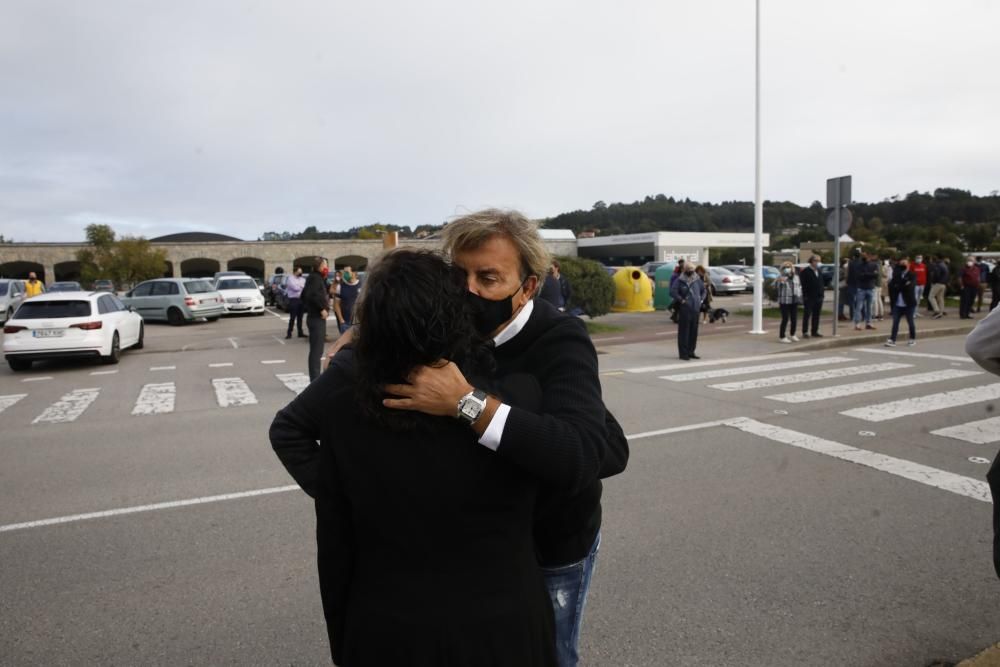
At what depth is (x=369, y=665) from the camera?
1543 mm

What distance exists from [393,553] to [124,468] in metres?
5.56

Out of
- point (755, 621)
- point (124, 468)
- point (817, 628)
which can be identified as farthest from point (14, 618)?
point (817, 628)

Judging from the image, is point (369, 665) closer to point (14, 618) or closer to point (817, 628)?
point (817, 628)

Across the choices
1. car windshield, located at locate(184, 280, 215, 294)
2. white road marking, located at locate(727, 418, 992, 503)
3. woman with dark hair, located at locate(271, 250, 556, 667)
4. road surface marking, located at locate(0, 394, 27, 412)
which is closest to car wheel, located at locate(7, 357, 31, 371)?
road surface marking, located at locate(0, 394, 27, 412)

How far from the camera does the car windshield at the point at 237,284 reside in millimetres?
26828

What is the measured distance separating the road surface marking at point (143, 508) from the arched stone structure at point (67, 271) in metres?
62.1

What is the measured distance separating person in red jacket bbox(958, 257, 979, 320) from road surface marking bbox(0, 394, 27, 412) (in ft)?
69.6

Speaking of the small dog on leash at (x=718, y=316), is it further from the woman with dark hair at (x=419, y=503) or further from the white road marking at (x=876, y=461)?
the woman with dark hair at (x=419, y=503)

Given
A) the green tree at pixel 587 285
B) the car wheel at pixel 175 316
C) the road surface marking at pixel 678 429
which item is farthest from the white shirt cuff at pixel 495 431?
the car wheel at pixel 175 316

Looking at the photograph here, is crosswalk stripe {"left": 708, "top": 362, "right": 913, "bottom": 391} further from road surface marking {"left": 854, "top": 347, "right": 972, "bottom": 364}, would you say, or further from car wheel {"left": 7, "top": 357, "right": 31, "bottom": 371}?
car wheel {"left": 7, "top": 357, "right": 31, "bottom": 371}

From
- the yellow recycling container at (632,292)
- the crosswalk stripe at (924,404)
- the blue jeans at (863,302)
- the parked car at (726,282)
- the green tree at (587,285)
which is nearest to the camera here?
the crosswalk stripe at (924,404)

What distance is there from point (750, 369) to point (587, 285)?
23.2 feet

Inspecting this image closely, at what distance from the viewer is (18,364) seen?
1281cm

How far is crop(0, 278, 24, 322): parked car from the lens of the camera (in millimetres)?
22719
